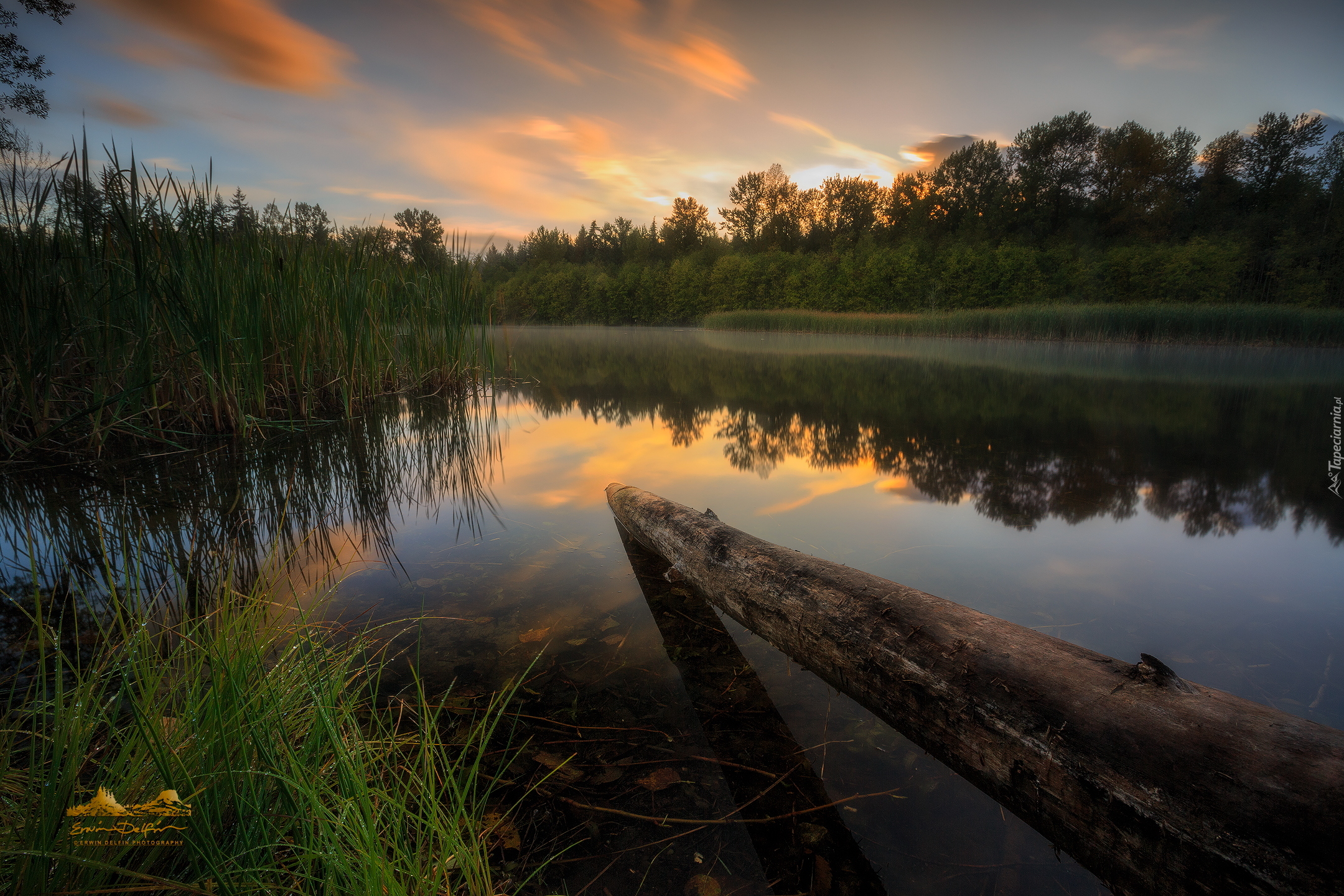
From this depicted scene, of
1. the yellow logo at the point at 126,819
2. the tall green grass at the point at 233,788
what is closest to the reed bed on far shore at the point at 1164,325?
the tall green grass at the point at 233,788

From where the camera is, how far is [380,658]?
1.68m

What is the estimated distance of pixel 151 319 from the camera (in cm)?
359

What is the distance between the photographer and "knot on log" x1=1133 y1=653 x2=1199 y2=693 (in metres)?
0.91

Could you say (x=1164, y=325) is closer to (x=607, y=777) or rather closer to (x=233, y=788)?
(x=607, y=777)

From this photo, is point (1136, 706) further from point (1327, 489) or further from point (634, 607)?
point (1327, 489)

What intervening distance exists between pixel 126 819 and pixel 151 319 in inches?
165

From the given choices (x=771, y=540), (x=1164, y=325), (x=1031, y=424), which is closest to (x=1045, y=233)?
(x=1164, y=325)

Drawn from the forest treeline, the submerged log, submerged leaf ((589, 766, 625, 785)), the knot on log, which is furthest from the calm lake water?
the forest treeline

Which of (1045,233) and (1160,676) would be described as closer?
(1160,676)

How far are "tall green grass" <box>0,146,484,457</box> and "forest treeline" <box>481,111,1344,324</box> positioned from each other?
29621 millimetres

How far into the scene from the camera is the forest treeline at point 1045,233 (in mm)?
29781

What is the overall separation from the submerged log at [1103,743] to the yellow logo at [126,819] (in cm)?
126

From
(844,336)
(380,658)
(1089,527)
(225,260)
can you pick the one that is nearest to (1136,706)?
(380,658)

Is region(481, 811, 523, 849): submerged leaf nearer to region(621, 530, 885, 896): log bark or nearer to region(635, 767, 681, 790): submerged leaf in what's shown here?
region(635, 767, 681, 790): submerged leaf
